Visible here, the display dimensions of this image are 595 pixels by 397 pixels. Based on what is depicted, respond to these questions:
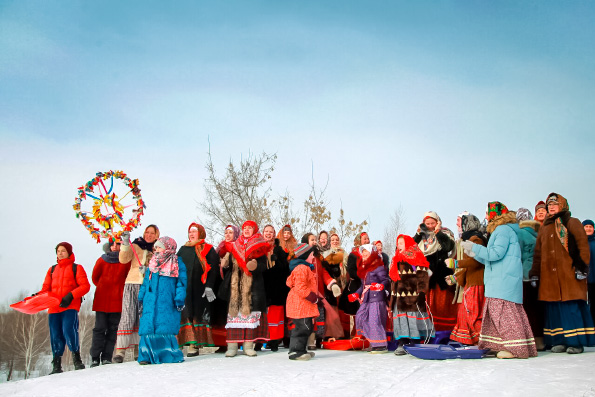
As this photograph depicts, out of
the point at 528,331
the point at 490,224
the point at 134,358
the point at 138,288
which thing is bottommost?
the point at 134,358

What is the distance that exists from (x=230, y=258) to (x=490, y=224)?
157 inches

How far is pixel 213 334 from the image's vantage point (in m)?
8.87

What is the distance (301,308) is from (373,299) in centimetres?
127

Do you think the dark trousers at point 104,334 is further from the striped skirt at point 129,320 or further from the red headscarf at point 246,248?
the red headscarf at point 246,248

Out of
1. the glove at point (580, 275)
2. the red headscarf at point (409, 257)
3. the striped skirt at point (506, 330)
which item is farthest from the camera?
the red headscarf at point (409, 257)

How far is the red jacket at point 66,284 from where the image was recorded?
27.1 ft

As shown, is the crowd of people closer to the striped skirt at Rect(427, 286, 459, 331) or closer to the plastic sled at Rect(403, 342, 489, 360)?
the striped skirt at Rect(427, 286, 459, 331)

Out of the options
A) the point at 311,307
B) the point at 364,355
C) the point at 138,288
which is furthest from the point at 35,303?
the point at 364,355

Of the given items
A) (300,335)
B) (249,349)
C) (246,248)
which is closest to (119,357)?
(249,349)

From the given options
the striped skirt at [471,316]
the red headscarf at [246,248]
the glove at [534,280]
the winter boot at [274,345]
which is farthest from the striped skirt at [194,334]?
the glove at [534,280]

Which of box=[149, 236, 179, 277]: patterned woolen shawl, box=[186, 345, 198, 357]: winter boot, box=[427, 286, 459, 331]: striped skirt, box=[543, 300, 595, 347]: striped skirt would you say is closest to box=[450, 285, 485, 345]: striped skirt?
box=[427, 286, 459, 331]: striped skirt

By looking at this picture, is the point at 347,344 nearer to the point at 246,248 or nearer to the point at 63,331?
the point at 246,248

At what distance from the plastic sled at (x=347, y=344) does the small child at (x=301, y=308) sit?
1384 mm

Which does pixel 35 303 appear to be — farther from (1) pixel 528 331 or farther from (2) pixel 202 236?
(1) pixel 528 331
